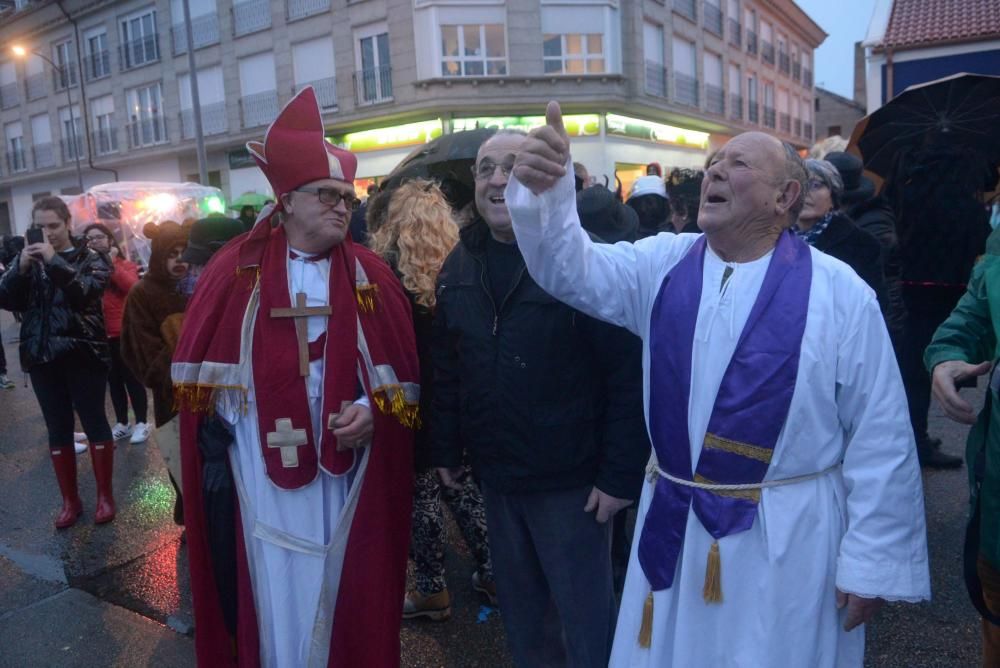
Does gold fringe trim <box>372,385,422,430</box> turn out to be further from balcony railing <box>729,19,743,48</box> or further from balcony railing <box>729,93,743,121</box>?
balcony railing <box>729,19,743,48</box>

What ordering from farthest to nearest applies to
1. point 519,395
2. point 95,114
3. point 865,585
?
point 95,114 → point 519,395 → point 865,585

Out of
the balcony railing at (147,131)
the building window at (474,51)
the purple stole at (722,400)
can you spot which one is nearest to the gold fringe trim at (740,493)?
the purple stole at (722,400)

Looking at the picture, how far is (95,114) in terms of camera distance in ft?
102

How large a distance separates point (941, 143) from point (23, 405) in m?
8.74

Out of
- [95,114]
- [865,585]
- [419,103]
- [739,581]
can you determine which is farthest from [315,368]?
[95,114]

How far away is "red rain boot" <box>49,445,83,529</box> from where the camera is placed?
482cm

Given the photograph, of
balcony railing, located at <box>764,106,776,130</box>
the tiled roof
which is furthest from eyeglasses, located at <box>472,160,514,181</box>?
balcony railing, located at <box>764,106,776,130</box>

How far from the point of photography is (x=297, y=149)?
2.60 meters

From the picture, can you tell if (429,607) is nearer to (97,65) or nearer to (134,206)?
(134,206)

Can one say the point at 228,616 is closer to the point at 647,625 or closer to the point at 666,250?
the point at 647,625

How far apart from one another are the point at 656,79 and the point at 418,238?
24.1 m

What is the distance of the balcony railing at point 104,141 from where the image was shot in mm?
30312

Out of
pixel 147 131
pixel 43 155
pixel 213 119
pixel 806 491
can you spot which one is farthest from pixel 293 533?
pixel 43 155

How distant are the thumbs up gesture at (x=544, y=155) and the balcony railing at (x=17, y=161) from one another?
127ft
